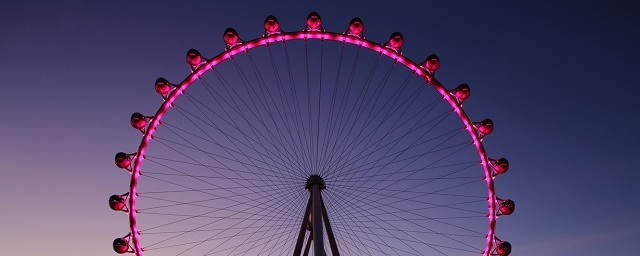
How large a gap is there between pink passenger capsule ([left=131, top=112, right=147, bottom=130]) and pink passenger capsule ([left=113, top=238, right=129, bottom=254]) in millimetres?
2911

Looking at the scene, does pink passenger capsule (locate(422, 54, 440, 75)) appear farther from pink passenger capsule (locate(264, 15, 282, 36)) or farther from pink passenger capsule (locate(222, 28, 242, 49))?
pink passenger capsule (locate(222, 28, 242, 49))

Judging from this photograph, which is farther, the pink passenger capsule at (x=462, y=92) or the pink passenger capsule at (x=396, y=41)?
the pink passenger capsule at (x=462, y=92)

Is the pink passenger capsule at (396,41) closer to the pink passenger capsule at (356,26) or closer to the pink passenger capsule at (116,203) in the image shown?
the pink passenger capsule at (356,26)

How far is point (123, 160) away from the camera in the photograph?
42.7 feet

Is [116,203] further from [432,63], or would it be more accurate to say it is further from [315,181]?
[432,63]

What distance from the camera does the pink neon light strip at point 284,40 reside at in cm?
1284

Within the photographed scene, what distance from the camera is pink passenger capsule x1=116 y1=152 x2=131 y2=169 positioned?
1296 cm

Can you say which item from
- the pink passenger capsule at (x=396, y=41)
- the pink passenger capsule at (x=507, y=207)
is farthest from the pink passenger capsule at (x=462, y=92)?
the pink passenger capsule at (x=507, y=207)

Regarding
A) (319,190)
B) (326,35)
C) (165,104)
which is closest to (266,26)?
(326,35)

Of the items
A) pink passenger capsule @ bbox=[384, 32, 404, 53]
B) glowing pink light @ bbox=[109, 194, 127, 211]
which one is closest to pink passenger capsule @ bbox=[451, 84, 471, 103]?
pink passenger capsule @ bbox=[384, 32, 404, 53]

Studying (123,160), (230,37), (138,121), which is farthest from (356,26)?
(123,160)

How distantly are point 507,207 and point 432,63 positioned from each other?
14.5ft

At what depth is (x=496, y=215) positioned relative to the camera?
44.7 ft

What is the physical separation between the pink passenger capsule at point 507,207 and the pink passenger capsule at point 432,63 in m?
4.09
